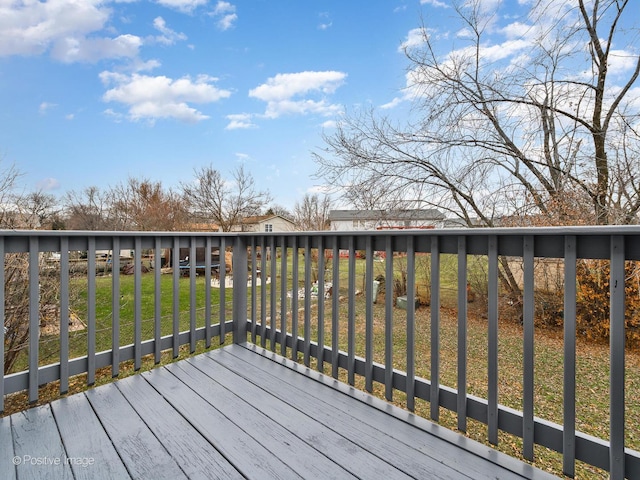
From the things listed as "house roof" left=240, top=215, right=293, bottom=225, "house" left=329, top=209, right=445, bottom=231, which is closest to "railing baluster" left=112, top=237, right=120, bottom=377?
"house" left=329, top=209, right=445, bottom=231

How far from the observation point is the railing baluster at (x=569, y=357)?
115 centimetres

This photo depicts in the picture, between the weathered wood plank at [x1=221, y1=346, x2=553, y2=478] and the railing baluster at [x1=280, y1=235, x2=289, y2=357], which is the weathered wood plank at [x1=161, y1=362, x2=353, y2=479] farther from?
the railing baluster at [x1=280, y1=235, x2=289, y2=357]

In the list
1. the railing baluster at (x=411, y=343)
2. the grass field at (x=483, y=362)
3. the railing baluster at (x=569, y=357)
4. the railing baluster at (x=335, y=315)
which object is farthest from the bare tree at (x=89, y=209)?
the railing baluster at (x=569, y=357)

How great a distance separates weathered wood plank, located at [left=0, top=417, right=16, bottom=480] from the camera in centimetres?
A: 123

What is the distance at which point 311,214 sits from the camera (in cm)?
827

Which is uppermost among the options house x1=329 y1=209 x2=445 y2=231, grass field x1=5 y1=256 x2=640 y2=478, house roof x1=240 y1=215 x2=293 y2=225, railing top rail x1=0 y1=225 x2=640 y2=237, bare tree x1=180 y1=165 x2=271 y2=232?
bare tree x1=180 y1=165 x2=271 y2=232

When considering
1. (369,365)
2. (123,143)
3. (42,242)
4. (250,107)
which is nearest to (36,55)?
(123,143)

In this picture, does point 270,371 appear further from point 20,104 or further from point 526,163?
point 20,104

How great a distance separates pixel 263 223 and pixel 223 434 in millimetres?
12650

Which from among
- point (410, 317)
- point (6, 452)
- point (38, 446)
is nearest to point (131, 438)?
point (38, 446)

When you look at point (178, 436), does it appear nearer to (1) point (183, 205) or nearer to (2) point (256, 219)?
(1) point (183, 205)

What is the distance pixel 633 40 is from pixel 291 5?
480 cm

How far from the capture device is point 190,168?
1162cm

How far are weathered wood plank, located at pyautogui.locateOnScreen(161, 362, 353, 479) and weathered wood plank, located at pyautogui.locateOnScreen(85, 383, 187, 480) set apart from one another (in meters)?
0.33
